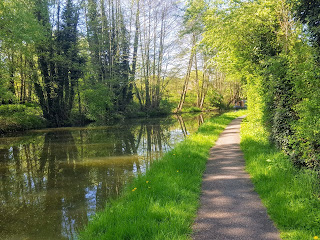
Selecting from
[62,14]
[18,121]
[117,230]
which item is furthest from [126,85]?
[117,230]

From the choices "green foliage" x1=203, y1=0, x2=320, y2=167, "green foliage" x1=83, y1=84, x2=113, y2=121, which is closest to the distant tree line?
"green foliage" x1=83, y1=84, x2=113, y2=121

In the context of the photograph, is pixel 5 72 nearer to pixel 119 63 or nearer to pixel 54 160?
pixel 54 160

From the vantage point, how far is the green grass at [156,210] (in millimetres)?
3631

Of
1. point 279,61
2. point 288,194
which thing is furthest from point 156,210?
point 279,61

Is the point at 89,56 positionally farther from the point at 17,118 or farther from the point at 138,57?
the point at 17,118

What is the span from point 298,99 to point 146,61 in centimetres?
2658

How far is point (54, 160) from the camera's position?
1062cm

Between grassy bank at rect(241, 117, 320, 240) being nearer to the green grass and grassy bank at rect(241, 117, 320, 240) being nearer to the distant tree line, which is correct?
the green grass

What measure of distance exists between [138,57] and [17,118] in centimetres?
1532

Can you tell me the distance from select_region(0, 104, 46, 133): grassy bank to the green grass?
59.9ft

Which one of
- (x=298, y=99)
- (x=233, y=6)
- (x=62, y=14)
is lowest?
(x=298, y=99)

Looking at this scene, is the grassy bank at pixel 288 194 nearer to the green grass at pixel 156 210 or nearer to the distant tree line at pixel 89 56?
the green grass at pixel 156 210

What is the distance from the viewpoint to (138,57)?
99.9 feet

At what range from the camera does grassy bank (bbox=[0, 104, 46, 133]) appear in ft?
66.2
